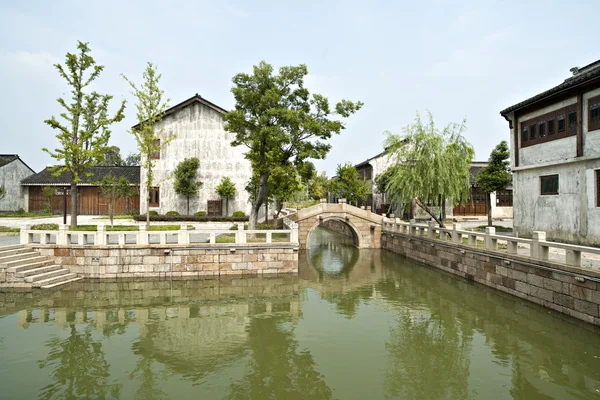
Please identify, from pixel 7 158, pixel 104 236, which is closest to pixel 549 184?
pixel 104 236

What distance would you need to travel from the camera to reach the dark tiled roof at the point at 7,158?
33125 mm

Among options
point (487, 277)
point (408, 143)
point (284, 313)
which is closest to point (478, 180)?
point (408, 143)

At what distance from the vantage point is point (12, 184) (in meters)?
33.2

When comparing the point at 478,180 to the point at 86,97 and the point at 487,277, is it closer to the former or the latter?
the point at 487,277

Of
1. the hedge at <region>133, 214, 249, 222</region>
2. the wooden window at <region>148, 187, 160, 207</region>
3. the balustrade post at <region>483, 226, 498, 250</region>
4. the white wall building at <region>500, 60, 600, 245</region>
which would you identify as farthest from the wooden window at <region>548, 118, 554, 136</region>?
the wooden window at <region>148, 187, 160, 207</region>

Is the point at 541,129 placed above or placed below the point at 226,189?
above

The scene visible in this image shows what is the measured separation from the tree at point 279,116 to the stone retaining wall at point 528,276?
798 centimetres

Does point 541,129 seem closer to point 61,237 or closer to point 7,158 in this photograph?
point 61,237

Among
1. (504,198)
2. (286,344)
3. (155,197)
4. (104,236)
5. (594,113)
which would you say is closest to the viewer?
(286,344)

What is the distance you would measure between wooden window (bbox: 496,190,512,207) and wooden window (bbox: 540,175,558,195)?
17.3m

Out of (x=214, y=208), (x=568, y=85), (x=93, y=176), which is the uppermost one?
(x=568, y=85)

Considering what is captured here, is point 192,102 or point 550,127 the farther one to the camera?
point 192,102

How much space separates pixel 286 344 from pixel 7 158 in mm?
37353

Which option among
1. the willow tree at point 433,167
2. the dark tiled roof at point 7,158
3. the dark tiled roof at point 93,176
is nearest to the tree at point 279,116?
the willow tree at point 433,167
